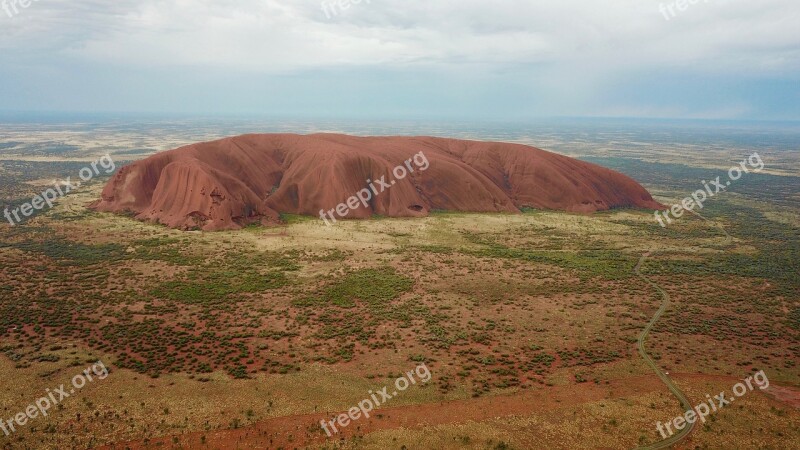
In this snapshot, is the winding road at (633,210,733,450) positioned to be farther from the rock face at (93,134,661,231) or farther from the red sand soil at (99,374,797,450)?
the rock face at (93,134,661,231)

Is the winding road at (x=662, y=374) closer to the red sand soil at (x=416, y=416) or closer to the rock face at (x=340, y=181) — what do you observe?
the red sand soil at (x=416, y=416)

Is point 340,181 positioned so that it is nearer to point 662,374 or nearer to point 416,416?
point 416,416

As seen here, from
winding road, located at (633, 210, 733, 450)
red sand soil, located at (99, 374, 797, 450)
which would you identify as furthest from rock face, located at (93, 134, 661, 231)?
red sand soil, located at (99, 374, 797, 450)

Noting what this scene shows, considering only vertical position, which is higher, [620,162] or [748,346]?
[620,162]

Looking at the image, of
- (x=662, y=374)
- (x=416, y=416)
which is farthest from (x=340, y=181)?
(x=662, y=374)

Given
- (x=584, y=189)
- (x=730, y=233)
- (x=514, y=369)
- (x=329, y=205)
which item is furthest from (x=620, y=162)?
(x=514, y=369)

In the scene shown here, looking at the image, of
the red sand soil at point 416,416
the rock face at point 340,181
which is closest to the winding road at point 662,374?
the red sand soil at point 416,416

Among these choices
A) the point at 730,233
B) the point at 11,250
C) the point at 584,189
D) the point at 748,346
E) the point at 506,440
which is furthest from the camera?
the point at 584,189

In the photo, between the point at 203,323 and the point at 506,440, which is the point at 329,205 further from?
the point at 506,440
